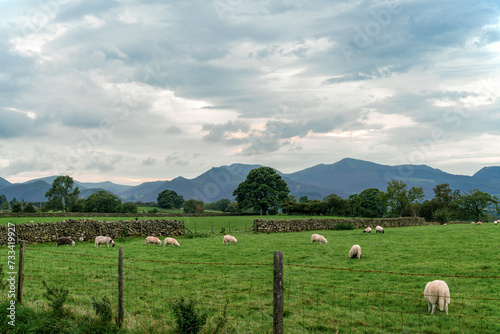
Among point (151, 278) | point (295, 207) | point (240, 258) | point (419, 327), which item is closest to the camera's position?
point (419, 327)

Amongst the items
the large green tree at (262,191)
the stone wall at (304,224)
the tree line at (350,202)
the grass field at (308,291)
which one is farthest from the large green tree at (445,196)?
the grass field at (308,291)

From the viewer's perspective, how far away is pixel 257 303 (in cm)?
920

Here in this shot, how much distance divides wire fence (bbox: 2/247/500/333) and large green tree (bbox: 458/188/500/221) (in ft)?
277

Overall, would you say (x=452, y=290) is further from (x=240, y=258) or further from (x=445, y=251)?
(x=240, y=258)

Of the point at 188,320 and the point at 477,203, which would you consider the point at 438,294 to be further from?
the point at 477,203

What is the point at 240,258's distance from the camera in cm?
1702

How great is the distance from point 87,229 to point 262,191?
47094 mm

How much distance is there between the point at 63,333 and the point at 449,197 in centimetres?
10655

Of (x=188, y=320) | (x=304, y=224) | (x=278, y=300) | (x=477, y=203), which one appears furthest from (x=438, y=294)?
(x=477, y=203)

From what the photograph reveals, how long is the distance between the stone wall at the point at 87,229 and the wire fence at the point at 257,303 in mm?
13834

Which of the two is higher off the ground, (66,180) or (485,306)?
(66,180)

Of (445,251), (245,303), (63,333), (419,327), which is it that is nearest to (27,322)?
(63,333)

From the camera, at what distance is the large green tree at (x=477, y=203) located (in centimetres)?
8206

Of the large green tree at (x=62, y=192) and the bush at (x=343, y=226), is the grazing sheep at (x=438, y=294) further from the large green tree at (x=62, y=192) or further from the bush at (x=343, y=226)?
the large green tree at (x=62, y=192)
